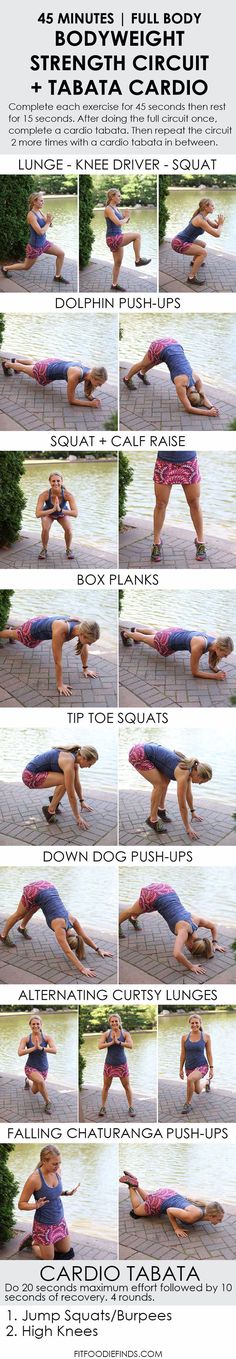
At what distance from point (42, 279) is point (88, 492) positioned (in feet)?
3.59

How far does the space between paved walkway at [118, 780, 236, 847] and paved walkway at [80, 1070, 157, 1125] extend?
49.9 inches

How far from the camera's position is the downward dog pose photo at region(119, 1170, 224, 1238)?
1719 centimetres

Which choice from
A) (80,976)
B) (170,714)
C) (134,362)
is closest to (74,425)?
(134,362)

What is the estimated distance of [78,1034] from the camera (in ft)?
56.7

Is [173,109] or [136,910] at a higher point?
[173,109]

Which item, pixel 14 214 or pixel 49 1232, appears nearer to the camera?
pixel 14 214

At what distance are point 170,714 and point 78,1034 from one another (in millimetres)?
1698

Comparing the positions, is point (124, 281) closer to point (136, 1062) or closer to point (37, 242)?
point (37, 242)

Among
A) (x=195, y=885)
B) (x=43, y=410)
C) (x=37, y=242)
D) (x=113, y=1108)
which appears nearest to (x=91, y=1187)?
(x=113, y=1108)

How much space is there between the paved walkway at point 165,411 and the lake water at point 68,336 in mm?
140

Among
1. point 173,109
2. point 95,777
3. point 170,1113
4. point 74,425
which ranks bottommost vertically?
point 170,1113

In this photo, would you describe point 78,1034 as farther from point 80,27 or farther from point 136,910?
point 80,27

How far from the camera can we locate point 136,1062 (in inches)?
680

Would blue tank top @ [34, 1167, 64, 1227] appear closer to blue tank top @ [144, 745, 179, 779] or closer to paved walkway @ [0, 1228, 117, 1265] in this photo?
paved walkway @ [0, 1228, 117, 1265]
